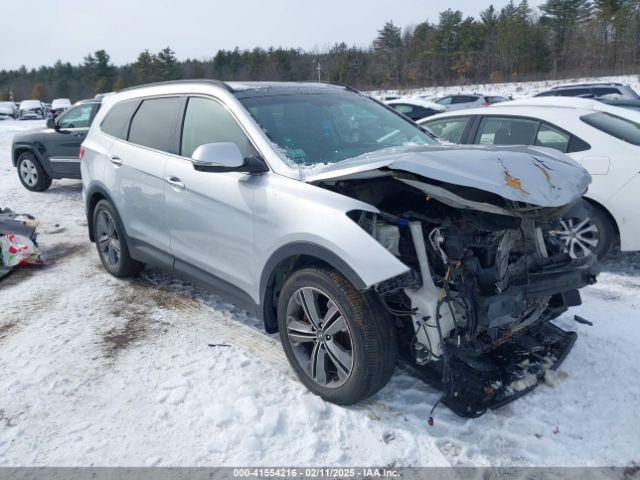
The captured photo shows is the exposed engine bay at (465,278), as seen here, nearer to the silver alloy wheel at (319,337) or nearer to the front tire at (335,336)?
the front tire at (335,336)

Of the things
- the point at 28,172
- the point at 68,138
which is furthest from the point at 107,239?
the point at 28,172

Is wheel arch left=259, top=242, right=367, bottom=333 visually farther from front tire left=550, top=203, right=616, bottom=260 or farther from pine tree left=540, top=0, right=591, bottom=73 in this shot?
pine tree left=540, top=0, right=591, bottom=73

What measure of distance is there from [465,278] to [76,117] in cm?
949

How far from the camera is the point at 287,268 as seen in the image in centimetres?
339

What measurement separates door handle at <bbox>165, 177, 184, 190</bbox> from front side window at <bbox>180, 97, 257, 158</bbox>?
0.21 meters

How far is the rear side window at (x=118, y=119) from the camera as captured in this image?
5.00m

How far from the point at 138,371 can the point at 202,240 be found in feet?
3.34

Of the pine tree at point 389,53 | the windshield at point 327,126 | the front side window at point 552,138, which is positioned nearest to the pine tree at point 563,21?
the pine tree at point 389,53

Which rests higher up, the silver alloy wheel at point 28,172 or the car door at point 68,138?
the car door at point 68,138

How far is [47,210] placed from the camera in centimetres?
891

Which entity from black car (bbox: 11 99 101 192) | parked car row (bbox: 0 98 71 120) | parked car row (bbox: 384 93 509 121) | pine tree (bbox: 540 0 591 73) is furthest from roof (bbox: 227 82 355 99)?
pine tree (bbox: 540 0 591 73)

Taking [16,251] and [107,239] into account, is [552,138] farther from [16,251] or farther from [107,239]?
[16,251]

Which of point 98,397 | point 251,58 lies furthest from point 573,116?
point 251,58

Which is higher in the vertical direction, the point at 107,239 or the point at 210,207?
the point at 210,207
